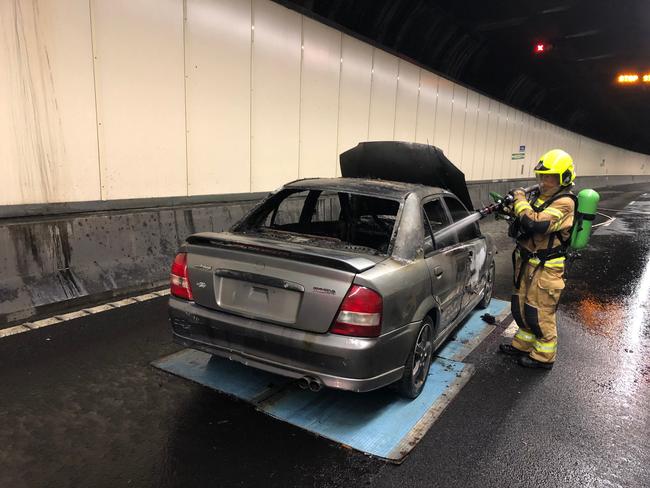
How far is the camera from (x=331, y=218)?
4.21m

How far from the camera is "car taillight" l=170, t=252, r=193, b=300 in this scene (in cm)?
319

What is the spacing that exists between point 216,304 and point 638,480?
8.83 feet

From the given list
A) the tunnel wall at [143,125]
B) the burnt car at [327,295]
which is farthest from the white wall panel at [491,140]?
the burnt car at [327,295]

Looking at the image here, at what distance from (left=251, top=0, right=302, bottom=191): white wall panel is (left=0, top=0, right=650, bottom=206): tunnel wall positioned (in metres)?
0.03

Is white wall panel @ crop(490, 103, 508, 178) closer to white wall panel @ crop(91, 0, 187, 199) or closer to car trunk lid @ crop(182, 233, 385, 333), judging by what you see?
white wall panel @ crop(91, 0, 187, 199)

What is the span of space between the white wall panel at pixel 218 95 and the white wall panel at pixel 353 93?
2.92 m

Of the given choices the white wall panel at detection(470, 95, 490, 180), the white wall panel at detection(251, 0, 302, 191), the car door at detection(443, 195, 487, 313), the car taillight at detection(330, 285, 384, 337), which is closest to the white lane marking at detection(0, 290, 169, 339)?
the car taillight at detection(330, 285, 384, 337)

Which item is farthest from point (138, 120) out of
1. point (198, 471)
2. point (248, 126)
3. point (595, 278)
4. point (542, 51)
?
point (542, 51)

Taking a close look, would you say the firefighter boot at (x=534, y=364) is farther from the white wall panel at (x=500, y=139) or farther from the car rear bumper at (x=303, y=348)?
the white wall panel at (x=500, y=139)

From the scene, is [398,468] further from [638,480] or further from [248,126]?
[248,126]

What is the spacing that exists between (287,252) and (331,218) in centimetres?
135

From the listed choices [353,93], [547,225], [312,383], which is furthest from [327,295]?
[353,93]

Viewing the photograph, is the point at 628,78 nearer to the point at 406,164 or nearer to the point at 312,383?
the point at 406,164

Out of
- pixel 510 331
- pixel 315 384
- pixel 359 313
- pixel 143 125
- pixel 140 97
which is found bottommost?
pixel 510 331
